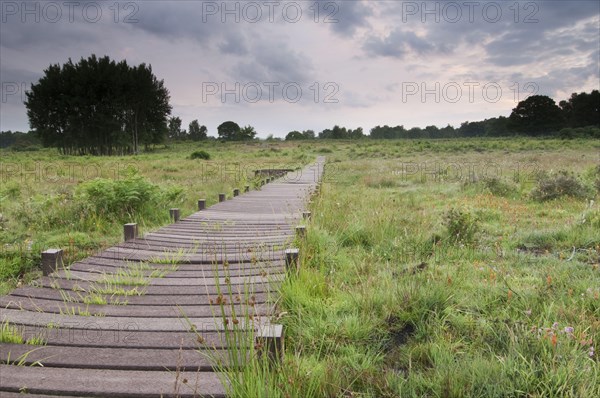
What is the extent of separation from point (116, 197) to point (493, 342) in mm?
8040

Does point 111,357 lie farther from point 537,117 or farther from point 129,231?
point 537,117

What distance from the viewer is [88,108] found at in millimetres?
54781

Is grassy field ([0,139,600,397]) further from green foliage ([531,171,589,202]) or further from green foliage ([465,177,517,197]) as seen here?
green foliage ([465,177,517,197])

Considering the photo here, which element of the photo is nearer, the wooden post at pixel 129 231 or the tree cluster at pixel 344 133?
the wooden post at pixel 129 231

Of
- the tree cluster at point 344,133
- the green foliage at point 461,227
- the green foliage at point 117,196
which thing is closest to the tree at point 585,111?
the tree cluster at point 344,133

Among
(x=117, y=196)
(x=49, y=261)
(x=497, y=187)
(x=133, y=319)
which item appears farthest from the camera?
(x=497, y=187)

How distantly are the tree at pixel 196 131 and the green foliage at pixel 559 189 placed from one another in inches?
3563

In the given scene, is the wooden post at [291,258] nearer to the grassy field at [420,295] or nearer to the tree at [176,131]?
the grassy field at [420,295]

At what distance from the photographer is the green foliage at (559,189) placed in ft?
38.6

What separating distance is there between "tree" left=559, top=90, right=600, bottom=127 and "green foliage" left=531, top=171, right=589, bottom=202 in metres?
76.4

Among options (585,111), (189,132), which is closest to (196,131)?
(189,132)

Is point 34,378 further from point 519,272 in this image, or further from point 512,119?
point 512,119

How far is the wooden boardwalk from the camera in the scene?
8.37 ft

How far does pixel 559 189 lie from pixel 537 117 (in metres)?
78.7
